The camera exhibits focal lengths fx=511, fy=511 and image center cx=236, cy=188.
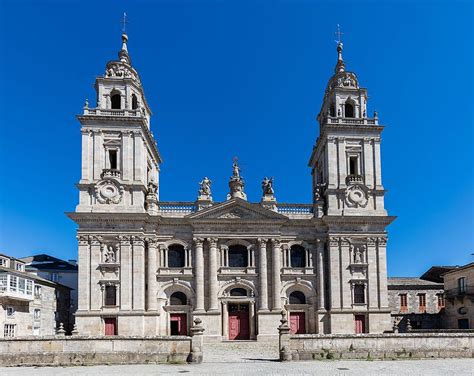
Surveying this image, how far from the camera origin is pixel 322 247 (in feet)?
145

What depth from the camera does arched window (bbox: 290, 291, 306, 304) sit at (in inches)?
1726

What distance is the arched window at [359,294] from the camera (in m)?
42.8

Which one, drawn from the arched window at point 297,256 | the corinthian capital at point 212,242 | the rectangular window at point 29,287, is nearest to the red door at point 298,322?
the arched window at point 297,256

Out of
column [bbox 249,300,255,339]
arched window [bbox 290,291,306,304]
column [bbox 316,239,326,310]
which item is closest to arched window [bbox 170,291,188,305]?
column [bbox 249,300,255,339]

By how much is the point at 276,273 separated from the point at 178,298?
28.0 feet

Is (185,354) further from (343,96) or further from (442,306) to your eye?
(442,306)

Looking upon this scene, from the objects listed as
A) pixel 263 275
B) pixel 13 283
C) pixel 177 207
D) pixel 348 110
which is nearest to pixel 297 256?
pixel 263 275

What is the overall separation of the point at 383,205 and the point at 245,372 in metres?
25.0

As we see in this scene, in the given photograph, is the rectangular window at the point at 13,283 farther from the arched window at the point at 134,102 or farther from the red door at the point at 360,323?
the red door at the point at 360,323

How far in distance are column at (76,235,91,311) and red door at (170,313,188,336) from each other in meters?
6.95

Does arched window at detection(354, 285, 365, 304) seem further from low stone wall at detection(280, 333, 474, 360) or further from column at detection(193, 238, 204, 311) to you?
low stone wall at detection(280, 333, 474, 360)

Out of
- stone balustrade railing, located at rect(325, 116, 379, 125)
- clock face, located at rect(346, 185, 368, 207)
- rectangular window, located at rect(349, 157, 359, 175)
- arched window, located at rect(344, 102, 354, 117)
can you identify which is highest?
arched window, located at rect(344, 102, 354, 117)

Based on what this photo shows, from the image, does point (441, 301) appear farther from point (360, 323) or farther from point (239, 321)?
point (239, 321)

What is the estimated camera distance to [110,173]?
43.1 metres
